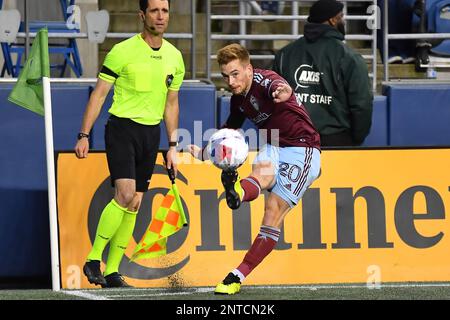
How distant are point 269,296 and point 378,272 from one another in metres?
2.00

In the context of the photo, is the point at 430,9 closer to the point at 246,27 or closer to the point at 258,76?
the point at 246,27

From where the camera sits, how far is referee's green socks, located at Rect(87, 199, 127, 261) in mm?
12258

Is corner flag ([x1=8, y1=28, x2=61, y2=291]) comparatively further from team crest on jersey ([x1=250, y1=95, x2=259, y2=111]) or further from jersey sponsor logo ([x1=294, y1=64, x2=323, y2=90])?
jersey sponsor logo ([x1=294, y1=64, x2=323, y2=90])

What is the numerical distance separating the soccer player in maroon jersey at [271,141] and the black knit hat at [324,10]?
1.42 m

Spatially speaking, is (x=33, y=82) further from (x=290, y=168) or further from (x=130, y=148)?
(x=290, y=168)

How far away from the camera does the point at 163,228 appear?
12.5 m

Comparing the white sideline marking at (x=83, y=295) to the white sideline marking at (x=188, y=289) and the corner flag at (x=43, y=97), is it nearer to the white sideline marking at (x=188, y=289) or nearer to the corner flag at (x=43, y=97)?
the white sideline marking at (x=188, y=289)

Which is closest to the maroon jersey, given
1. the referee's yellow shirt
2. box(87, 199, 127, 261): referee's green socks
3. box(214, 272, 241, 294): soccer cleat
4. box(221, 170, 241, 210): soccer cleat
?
box(221, 170, 241, 210): soccer cleat

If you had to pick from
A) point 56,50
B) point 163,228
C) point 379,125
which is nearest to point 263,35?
point 379,125

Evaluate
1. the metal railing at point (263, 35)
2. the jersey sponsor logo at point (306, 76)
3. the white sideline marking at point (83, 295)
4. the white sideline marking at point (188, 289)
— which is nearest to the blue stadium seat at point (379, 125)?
the metal railing at point (263, 35)

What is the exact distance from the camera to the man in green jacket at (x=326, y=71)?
→ 1286 cm

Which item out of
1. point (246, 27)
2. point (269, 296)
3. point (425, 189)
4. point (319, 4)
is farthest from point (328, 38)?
point (246, 27)
